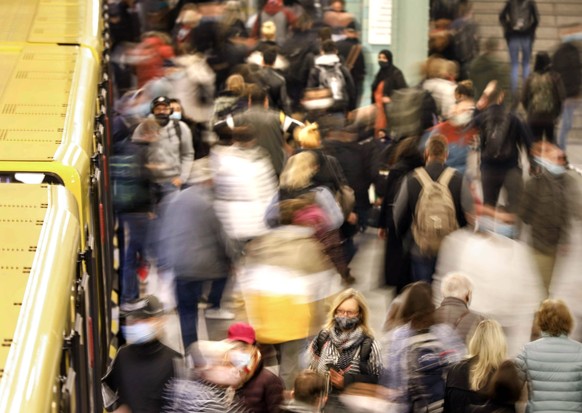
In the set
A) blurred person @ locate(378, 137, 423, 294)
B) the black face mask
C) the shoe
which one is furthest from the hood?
the shoe

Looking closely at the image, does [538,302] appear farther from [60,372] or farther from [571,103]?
[571,103]

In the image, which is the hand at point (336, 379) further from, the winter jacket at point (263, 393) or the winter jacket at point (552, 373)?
the winter jacket at point (552, 373)

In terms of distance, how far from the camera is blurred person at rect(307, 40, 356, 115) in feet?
49.9

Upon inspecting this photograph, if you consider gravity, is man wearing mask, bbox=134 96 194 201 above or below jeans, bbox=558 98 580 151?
above

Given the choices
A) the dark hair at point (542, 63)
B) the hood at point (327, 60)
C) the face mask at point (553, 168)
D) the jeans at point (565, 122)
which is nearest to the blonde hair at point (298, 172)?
the face mask at point (553, 168)

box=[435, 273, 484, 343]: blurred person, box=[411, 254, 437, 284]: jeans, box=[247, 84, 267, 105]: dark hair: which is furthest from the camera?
box=[247, 84, 267, 105]: dark hair

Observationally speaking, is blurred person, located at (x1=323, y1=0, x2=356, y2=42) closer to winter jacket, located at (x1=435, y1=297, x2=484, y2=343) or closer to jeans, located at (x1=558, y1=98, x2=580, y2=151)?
jeans, located at (x1=558, y1=98, x2=580, y2=151)

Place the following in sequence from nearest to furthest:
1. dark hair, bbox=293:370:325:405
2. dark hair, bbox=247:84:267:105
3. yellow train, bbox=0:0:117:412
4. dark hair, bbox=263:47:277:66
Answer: yellow train, bbox=0:0:117:412, dark hair, bbox=293:370:325:405, dark hair, bbox=247:84:267:105, dark hair, bbox=263:47:277:66

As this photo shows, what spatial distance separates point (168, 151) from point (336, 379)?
4.66 metres

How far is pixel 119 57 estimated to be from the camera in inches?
617

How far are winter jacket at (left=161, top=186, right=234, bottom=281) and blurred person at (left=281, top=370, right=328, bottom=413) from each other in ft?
8.92

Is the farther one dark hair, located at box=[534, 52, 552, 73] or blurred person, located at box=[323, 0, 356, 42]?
blurred person, located at box=[323, 0, 356, 42]

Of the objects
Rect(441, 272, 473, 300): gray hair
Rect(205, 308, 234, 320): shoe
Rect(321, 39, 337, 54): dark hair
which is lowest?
Rect(205, 308, 234, 320): shoe

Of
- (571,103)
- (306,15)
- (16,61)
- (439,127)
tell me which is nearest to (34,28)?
(16,61)
